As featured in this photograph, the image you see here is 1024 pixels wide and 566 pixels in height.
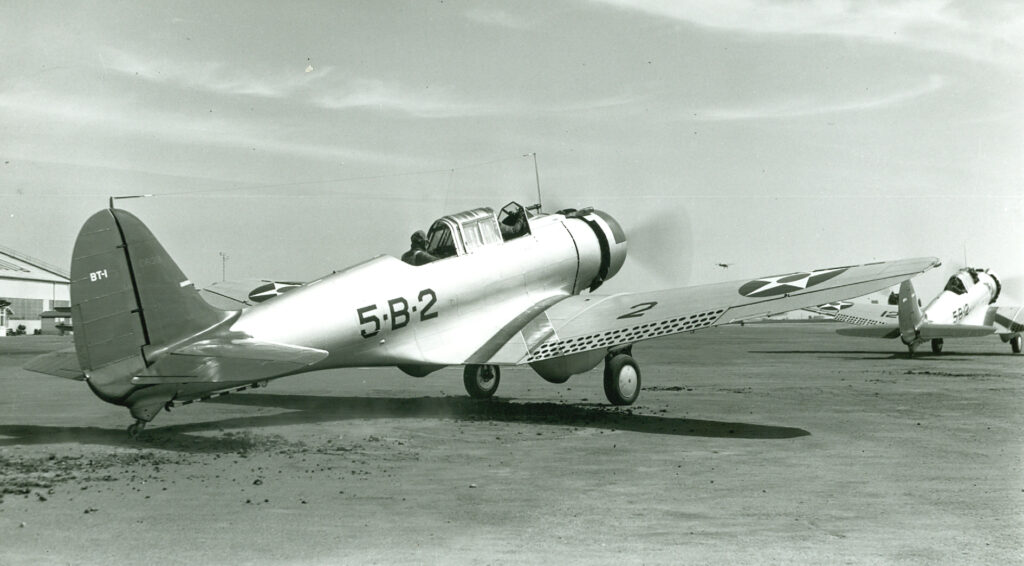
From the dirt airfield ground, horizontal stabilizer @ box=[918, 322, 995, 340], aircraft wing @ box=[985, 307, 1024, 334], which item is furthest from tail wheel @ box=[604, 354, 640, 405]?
aircraft wing @ box=[985, 307, 1024, 334]

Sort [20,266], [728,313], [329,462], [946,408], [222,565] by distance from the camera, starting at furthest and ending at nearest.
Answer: [20,266], [946,408], [728,313], [329,462], [222,565]

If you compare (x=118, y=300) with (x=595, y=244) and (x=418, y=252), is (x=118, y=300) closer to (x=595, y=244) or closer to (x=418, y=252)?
(x=418, y=252)

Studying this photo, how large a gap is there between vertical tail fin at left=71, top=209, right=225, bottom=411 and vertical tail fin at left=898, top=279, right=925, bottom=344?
21026mm

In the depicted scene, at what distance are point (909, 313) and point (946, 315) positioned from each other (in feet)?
10.4

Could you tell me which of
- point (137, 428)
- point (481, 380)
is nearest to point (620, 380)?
point (481, 380)

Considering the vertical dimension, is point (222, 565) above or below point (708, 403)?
above

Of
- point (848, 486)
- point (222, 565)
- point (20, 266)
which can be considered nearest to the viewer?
point (222, 565)

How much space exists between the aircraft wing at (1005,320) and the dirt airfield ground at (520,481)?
17.9m

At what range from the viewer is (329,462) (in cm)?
794

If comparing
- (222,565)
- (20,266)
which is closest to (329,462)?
(222,565)

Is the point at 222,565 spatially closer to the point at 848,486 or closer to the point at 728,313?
the point at 848,486

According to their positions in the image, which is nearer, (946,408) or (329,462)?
(329,462)

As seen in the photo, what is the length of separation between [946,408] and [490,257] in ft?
21.0

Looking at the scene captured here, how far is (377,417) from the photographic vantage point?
1131 centimetres
